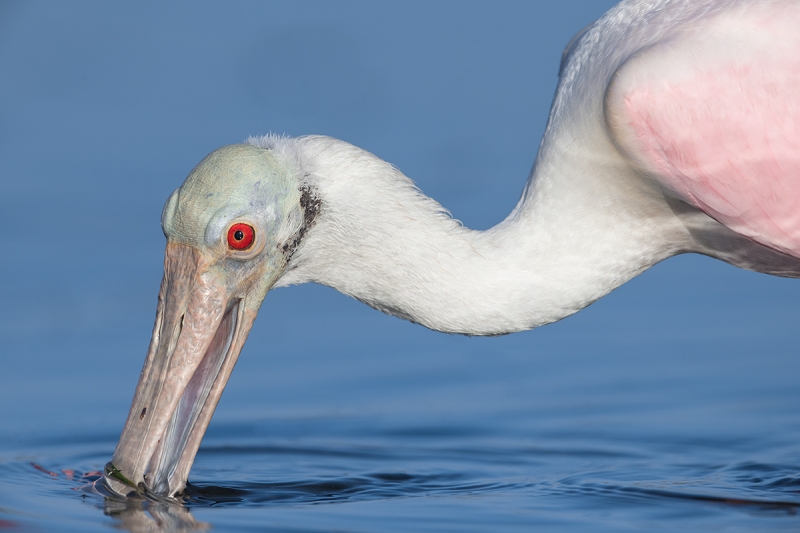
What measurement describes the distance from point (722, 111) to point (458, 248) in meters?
Result: 1.68

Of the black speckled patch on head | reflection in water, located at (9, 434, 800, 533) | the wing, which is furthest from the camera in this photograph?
reflection in water, located at (9, 434, 800, 533)

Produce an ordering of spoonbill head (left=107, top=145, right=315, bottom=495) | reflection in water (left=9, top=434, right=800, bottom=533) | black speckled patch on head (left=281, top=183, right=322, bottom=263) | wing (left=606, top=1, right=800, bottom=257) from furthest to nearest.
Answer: reflection in water (left=9, top=434, right=800, bottom=533), black speckled patch on head (left=281, top=183, right=322, bottom=263), spoonbill head (left=107, top=145, right=315, bottom=495), wing (left=606, top=1, right=800, bottom=257)

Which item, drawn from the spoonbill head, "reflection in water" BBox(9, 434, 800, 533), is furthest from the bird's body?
"reflection in water" BBox(9, 434, 800, 533)

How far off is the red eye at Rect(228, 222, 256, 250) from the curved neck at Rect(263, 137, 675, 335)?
1.34 ft

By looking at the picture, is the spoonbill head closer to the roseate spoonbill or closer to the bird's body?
the roseate spoonbill

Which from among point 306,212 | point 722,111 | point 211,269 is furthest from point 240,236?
point 722,111

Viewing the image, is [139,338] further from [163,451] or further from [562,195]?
[562,195]

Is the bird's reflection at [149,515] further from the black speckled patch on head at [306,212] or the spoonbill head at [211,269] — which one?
the black speckled patch on head at [306,212]

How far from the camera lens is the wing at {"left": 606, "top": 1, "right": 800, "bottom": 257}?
8211 millimetres

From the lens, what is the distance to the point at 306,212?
8578 millimetres

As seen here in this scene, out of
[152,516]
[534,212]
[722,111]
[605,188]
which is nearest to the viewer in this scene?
[722,111]

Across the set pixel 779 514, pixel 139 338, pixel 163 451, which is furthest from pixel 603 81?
pixel 139 338

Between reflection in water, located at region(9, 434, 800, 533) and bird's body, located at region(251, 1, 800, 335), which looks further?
reflection in water, located at region(9, 434, 800, 533)

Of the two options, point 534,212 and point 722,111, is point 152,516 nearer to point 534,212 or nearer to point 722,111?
point 534,212
